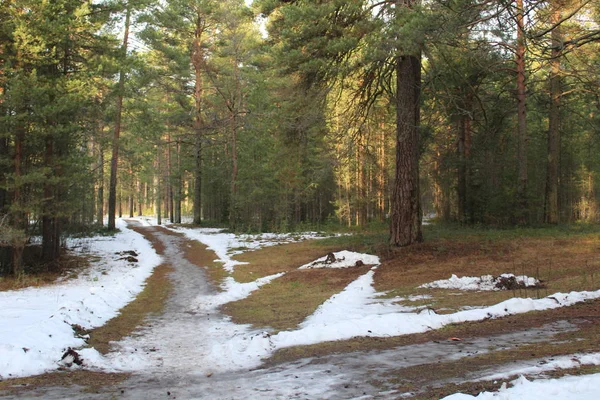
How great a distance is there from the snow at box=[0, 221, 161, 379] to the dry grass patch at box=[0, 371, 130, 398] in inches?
8.7

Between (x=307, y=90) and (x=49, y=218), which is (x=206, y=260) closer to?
(x=49, y=218)

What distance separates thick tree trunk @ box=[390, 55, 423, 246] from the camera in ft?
45.0

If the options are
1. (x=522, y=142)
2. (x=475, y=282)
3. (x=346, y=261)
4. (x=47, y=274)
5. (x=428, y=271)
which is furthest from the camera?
(x=522, y=142)

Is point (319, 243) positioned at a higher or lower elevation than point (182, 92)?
lower

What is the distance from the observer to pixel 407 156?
13.8 metres

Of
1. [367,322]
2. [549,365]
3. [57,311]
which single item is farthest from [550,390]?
[57,311]

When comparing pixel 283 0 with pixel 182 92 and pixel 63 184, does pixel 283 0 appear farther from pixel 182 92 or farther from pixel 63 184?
pixel 182 92

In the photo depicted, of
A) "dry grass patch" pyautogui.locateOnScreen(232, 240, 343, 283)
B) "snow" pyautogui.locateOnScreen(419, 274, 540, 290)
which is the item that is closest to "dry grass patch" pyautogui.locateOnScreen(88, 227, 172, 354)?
"dry grass patch" pyautogui.locateOnScreen(232, 240, 343, 283)

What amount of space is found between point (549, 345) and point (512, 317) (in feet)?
5.43

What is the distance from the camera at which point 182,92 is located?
31.4m

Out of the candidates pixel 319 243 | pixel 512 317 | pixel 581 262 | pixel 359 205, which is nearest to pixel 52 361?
pixel 512 317

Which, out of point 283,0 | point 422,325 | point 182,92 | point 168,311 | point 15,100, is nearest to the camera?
point 422,325

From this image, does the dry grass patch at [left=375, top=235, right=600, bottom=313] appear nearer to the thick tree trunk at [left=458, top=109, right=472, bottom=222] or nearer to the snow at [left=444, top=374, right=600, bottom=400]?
the snow at [left=444, top=374, right=600, bottom=400]

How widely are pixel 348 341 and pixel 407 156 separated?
883 centimetres
